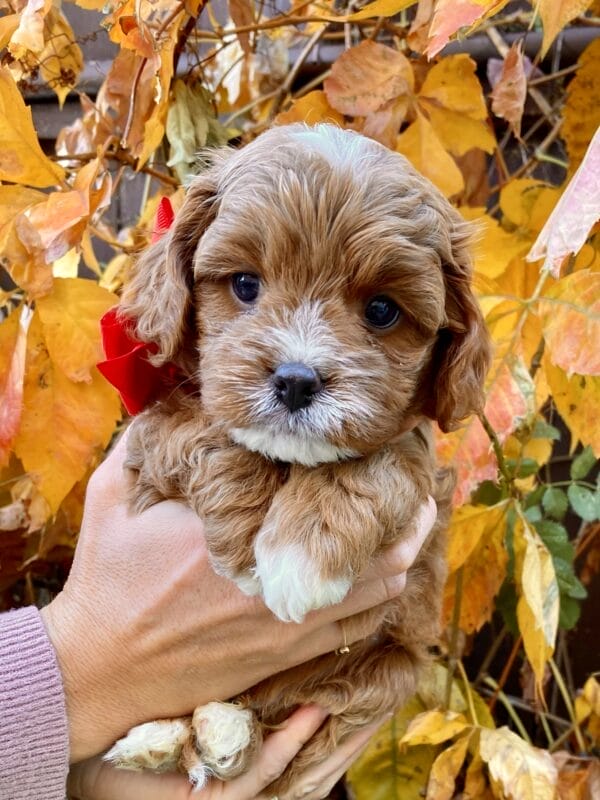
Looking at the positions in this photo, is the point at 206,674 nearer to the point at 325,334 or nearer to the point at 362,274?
the point at 325,334

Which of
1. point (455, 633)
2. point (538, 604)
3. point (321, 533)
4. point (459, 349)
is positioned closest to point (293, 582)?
point (321, 533)

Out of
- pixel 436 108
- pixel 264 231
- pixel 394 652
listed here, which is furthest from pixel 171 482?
pixel 436 108

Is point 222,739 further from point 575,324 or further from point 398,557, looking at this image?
point 575,324

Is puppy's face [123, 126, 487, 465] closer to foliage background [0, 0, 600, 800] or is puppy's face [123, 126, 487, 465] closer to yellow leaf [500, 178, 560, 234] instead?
foliage background [0, 0, 600, 800]

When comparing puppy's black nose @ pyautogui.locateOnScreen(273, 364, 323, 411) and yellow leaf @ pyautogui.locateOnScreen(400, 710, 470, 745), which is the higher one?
puppy's black nose @ pyautogui.locateOnScreen(273, 364, 323, 411)

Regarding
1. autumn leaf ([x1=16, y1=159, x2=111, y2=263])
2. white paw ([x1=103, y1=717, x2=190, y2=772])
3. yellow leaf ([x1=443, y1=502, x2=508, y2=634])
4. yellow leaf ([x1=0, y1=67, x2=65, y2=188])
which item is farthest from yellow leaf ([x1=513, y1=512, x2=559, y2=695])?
yellow leaf ([x1=0, y1=67, x2=65, y2=188])

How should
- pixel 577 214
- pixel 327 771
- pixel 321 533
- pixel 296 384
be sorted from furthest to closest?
pixel 327 771 < pixel 321 533 < pixel 296 384 < pixel 577 214

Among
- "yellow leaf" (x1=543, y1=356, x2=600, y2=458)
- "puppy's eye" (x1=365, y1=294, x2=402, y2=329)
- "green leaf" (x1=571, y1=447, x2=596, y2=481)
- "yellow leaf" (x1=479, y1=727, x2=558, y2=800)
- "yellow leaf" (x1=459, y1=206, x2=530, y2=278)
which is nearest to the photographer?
"puppy's eye" (x1=365, y1=294, x2=402, y2=329)
